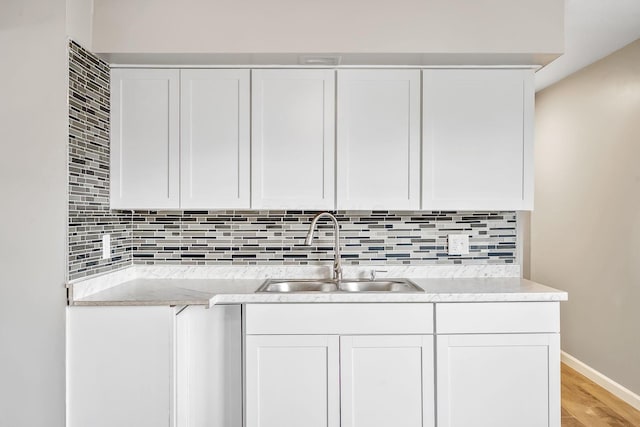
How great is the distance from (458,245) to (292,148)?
1.11m

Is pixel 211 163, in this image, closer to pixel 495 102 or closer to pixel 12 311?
pixel 12 311

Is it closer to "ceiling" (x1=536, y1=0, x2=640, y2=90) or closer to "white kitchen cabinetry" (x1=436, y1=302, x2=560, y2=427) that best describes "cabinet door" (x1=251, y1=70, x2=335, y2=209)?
"white kitchen cabinetry" (x1=436, y1=302, x2=560, y2=427)

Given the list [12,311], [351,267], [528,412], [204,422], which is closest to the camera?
[12,311]

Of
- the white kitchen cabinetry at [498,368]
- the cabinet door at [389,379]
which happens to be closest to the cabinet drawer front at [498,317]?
the white kitchen cabinetry at [498,368]

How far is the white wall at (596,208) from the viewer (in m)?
2.96

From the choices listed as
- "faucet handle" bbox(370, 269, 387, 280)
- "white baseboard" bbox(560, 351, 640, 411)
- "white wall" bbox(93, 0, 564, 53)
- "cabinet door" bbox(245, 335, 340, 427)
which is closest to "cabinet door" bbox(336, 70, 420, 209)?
"white wall" bbox(93, 0, 564, 53)

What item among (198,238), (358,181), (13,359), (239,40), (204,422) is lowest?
(204,422)

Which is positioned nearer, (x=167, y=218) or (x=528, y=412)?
(x=528, y=412)

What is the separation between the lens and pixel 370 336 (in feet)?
6.98

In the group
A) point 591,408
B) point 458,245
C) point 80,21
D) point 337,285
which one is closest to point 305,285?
point 337,285

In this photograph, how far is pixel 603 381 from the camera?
3.26m

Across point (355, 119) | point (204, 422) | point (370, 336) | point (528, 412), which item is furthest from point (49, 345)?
point (528, 412)

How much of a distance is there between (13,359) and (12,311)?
0.68 ft

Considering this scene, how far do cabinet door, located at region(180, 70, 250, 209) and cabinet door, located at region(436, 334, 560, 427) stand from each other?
131 centimetres
